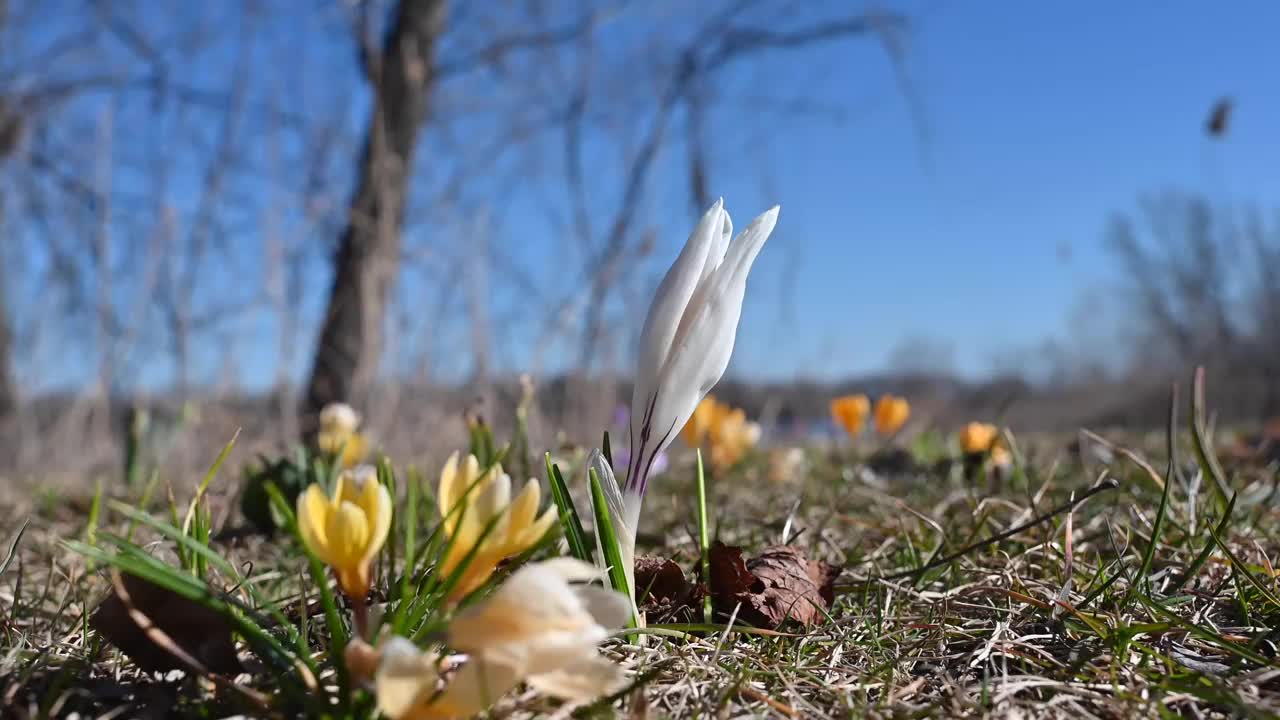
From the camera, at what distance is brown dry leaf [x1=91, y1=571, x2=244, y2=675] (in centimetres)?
73

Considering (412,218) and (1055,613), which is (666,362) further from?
(412,218)

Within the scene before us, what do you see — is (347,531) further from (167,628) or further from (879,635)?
(879,635)

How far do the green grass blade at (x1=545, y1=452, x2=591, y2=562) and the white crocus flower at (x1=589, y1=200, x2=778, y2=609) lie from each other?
44 mm

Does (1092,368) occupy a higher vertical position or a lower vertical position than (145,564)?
lower

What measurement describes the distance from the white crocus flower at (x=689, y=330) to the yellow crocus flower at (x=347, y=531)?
23 centimetres

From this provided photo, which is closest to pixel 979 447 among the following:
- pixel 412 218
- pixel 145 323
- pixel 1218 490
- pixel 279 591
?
pixel 1218 490

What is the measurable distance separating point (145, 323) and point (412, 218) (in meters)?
2.01

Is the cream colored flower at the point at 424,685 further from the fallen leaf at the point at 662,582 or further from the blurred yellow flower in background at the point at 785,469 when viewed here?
the blurred yellow flower in background at the point at 785,469

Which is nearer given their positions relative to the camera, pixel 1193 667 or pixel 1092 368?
pixel 1193 667

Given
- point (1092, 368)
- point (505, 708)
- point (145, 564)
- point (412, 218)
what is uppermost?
point (412, 218)

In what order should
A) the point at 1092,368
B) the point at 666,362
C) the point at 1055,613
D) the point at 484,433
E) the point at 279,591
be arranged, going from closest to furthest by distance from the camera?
the point at 666,362 → the point at 1055,613 → the point at 279,591 → the point at 484,433 → the point at 1092,368

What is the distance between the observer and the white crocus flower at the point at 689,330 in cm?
82

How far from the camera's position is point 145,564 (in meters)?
0.66

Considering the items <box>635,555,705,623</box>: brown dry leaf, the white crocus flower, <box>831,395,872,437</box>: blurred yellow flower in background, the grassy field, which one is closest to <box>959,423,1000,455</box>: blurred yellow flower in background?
the grassy field
